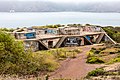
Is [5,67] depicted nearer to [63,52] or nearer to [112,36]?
[63,52]

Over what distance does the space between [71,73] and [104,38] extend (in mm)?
23077

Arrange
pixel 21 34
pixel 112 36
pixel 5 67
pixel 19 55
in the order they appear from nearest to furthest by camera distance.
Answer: pixel 5 67 → pixel 19 55 → pixel 21 34 → pixel 112 36

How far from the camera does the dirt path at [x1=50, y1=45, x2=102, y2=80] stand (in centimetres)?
2296

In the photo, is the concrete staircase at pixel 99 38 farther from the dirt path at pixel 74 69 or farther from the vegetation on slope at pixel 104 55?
the dirt path at pixel 74 69

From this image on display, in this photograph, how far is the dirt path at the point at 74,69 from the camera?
904 inches

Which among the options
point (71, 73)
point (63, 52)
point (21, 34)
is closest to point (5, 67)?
point (71, 73)

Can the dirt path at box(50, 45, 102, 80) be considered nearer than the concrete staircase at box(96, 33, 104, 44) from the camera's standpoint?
Yes

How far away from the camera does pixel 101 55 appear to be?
1281 inches

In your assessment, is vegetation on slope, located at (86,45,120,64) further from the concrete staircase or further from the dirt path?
the concrete staircase

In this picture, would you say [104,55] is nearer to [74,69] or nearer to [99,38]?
[74,69]

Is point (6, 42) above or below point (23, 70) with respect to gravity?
above

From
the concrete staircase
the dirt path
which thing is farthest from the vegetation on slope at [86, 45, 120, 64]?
the concrete staircase

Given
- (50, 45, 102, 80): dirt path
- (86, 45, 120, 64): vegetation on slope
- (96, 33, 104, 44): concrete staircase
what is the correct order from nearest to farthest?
(50, 45, 102, 80): dirt path < (86, 45, 120, 64): vegetation on slope < (96, 33, 104, 44): concrete staircase

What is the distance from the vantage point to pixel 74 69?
1011 inches
